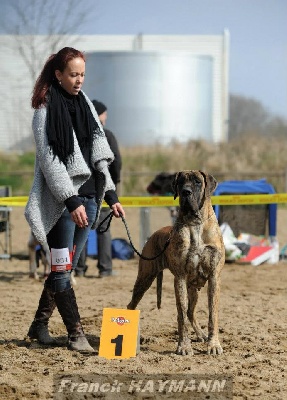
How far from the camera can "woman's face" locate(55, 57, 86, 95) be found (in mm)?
4957

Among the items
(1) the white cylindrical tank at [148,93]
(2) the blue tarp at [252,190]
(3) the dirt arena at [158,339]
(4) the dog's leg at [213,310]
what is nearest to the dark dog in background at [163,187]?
(2) the blue tarp at [252,190]

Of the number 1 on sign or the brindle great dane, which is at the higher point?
the brindle great dane

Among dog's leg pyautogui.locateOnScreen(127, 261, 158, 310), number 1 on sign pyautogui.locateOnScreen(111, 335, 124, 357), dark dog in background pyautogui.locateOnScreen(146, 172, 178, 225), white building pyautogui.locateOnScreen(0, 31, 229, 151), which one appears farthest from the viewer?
white building pyautogui.locateOnScreen(0, 31, 229, 151)

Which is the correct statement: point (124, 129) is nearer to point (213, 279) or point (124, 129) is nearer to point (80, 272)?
point (80, 272)

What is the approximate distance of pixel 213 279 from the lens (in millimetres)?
5211

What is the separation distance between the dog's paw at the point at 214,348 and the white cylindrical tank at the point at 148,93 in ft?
91.2

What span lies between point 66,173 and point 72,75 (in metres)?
0.62

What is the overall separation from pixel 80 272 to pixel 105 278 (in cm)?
35

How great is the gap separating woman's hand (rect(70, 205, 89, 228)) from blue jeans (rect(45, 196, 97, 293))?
162 mm

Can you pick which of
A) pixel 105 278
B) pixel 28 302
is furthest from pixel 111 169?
pixel 28 302

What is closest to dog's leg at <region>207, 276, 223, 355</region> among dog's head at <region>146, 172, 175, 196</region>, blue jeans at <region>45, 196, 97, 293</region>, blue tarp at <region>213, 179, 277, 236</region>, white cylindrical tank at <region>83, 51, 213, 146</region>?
blue jeans at <region>45, 196, 97, 293</region>

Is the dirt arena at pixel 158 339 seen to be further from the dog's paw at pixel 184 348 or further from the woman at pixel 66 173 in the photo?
the woman at pixel 66 173

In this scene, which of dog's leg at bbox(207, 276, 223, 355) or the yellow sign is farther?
dog's leg at bbox(207, 276, 223, 355)

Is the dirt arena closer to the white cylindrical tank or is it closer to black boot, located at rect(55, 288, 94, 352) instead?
black boot, located at rect(55, 288, 94, 352)
